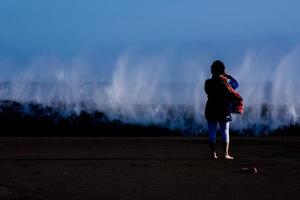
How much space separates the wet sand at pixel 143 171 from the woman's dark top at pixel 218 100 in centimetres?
85

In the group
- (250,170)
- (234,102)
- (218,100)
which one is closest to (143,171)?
(250,170)

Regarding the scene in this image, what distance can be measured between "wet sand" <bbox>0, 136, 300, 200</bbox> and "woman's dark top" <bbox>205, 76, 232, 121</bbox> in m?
0.85

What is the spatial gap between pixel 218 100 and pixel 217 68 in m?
0.60

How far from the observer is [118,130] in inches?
872

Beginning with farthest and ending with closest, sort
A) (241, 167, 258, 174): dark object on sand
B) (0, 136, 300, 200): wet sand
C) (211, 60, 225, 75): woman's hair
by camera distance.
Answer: (211, 60, 225, 75): woman's hair, (241, 167, 258, 174): dark object on sand, (0, 136, 300, 200): wet sand

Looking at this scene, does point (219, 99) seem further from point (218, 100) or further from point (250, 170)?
point (250, 170)

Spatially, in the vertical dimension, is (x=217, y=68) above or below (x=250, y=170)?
above

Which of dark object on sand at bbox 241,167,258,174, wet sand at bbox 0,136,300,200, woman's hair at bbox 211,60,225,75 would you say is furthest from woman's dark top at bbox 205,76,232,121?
dark object on sand at bbox 241,167,258,174

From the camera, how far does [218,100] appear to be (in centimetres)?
1139

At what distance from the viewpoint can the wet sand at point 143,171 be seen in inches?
296

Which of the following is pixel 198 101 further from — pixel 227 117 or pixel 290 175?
pixel 290 175

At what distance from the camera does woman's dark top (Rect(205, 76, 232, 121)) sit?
11.4m

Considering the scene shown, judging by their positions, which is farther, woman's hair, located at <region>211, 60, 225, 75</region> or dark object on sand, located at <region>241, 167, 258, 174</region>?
woman's hair, located at <region>211, 60, 225, 75</region>

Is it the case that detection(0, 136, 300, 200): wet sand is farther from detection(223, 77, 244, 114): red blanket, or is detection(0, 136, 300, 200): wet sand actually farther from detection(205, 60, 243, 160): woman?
detection(223, 77, 244, 114): red blanket
